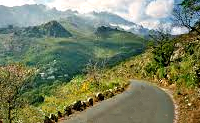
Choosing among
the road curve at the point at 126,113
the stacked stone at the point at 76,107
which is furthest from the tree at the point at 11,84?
the road curve at the point at 126,113

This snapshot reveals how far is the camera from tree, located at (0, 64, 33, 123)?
32312 millimetres

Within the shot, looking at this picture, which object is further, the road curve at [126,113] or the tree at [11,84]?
the tree at [11,84]

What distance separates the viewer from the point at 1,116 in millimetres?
34469

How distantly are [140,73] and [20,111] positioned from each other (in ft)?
300

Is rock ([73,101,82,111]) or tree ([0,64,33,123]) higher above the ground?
tree ([0,64,33,123])

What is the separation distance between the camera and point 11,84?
32469 millimetres

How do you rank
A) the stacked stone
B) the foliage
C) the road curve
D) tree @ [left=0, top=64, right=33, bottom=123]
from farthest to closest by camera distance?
1. the foliage
2. tree @ [left=0, top=64, right=33, bottom=123]
3. the road curve
4. the stacked stone

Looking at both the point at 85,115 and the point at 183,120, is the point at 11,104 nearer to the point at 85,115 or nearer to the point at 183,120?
the point at 85,115

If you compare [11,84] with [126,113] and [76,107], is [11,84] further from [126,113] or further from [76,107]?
[126,113]

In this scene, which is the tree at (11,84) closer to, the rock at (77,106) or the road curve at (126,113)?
the rock at (77,106)

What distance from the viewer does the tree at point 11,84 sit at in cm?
3231

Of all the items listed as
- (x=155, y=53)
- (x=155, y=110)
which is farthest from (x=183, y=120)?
(x=155, y=53)

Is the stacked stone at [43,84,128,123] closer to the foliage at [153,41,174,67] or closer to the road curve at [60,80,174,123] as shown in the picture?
the road curve at [60,80,174,123]

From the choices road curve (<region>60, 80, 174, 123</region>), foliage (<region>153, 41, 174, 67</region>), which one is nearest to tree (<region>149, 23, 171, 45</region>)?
foliage (<region>153, 41, 174, 67</region>)
